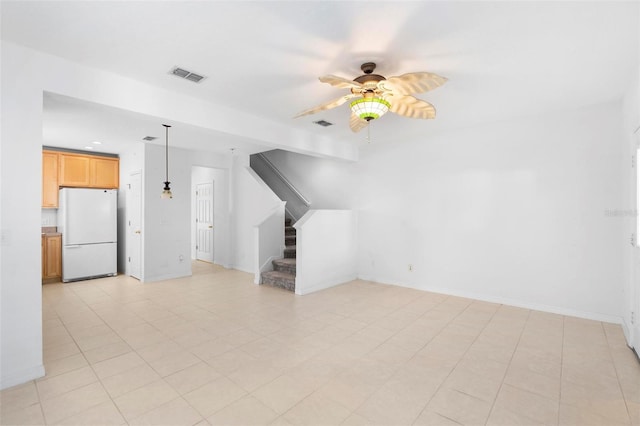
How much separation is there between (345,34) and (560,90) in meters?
2.70

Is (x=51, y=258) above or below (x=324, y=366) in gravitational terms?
above

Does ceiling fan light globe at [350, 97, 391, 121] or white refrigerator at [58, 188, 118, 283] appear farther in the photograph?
white refrigerator at [58, 188, 118, 283]

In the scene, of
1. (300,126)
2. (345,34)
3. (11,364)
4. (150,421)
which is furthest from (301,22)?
(11,364)

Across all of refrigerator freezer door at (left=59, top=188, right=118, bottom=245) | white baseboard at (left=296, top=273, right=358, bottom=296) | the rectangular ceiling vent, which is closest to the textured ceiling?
the rectangular ceiling vent

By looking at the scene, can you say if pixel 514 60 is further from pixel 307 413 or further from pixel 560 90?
pixel 307 413

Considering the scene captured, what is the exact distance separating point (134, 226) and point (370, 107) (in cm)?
569

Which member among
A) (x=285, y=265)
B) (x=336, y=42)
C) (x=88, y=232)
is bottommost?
(x=285, y=265)

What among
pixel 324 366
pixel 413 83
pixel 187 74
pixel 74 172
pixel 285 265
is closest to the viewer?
pixel 413 83

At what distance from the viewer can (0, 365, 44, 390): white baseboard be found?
2.37 metres

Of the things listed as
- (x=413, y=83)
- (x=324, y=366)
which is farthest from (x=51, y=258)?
(x=413, y=83)

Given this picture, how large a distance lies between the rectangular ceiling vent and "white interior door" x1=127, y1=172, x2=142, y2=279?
3.84 meters

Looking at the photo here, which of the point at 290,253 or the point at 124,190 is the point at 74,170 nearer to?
the point at 124,190

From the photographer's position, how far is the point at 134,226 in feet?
20.6

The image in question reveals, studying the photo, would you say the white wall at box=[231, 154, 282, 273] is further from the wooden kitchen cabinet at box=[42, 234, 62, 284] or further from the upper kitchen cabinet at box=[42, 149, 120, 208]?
the wooden kitchen cabinet at box=[42, 234, 62, 284]
